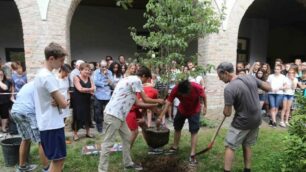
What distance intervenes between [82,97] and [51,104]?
2.87 metres

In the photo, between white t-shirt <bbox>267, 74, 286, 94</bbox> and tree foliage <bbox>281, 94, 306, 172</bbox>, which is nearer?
tree foliage <bbox>281, 94, 306, 172</bbox>

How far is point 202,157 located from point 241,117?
1.53 m

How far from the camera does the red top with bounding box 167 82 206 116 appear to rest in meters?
5.02

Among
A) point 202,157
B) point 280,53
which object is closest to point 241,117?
point 202,157

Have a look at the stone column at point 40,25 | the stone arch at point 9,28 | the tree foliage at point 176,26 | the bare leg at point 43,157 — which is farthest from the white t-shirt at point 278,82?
the stone arch at point 9,28

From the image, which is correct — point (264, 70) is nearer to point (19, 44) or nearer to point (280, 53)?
point (19, 44)

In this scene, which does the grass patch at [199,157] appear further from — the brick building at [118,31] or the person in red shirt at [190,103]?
the brick building at [118,31]

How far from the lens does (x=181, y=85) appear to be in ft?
16.0

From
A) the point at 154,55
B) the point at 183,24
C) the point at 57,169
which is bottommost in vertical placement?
the point at 57,169

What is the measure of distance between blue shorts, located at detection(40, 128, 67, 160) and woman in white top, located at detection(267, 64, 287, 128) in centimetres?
626

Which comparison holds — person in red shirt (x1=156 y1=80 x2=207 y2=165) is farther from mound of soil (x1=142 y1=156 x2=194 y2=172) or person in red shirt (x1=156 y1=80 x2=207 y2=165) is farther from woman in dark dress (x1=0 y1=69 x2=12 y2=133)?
woman in dark dress (x1=0 y1=69 x2=12 y2=133)

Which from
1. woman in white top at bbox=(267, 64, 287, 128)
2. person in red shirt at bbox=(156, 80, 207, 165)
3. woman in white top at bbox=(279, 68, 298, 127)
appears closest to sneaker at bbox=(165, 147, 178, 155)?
person in red shirt at bbox=(156, 80, 207, 165)

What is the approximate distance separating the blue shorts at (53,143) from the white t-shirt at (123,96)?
997 mm

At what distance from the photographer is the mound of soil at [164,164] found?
15.8ft
